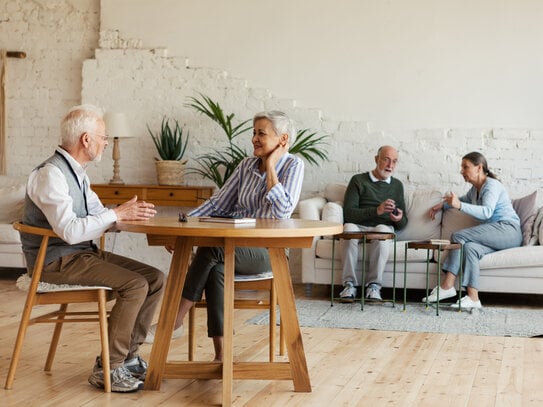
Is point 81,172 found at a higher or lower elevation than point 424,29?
lower

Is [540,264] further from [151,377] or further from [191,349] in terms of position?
[151,377]

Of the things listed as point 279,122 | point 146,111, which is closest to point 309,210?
point 146,111

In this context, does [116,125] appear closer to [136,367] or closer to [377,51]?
[377,51]

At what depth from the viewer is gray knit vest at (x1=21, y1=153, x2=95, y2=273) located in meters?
3.67

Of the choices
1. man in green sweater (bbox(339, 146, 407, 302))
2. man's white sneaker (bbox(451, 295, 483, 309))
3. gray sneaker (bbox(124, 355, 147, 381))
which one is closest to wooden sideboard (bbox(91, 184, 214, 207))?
man in green sweater (bbox(339, 146, 407, 302))

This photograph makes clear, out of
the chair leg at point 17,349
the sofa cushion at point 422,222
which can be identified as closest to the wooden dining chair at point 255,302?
the chair leg at point 17,349

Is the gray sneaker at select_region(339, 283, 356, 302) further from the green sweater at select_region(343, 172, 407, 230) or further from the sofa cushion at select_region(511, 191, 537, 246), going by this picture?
the sofa cushion at select_region(511, 191, 537, 246)

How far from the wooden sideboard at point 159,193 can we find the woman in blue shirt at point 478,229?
209 centimetres

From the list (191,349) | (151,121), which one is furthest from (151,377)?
(151,121)

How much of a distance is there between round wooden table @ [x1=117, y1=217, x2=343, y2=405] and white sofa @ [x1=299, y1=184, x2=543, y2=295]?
2657mm

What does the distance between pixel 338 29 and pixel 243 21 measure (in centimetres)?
85

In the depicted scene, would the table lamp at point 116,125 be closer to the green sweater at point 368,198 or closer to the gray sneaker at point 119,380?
the green sweater at point 368,198

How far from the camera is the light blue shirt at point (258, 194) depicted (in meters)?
4.09

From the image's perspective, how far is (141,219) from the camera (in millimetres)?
3688
